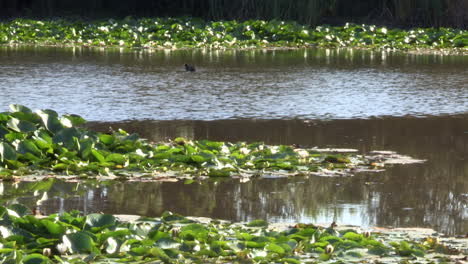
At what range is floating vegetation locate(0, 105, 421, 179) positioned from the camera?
829 centimetres

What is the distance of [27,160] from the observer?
27.7 ft

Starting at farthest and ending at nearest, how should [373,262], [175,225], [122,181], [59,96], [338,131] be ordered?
1. [59,96]
2. [338,131]
3. [122,181]
4. [175,225]
5. [373,262]

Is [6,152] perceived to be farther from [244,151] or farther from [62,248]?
[62,248]

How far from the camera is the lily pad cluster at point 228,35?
23891 mm

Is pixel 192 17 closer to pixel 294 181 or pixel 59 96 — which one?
pixel 59 96

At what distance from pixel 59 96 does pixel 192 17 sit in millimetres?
15130

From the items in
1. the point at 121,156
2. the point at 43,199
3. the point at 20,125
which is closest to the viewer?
the point at 43,199

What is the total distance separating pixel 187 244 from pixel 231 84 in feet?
32.9

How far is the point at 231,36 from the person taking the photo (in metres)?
24.6

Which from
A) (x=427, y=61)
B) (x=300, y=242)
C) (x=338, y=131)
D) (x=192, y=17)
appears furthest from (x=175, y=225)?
(x=192, y=17)

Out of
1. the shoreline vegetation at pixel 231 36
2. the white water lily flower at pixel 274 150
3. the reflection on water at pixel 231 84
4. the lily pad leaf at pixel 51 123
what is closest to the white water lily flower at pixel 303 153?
the white water lily flower at pixel 274 150

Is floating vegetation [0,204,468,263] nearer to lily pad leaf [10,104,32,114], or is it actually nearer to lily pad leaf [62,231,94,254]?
lily pad leaf [62,231,94,254]

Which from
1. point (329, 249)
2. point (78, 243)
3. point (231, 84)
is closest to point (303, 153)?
point (329, 249)

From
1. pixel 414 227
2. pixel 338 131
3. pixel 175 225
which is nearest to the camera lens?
pixel 175 225
